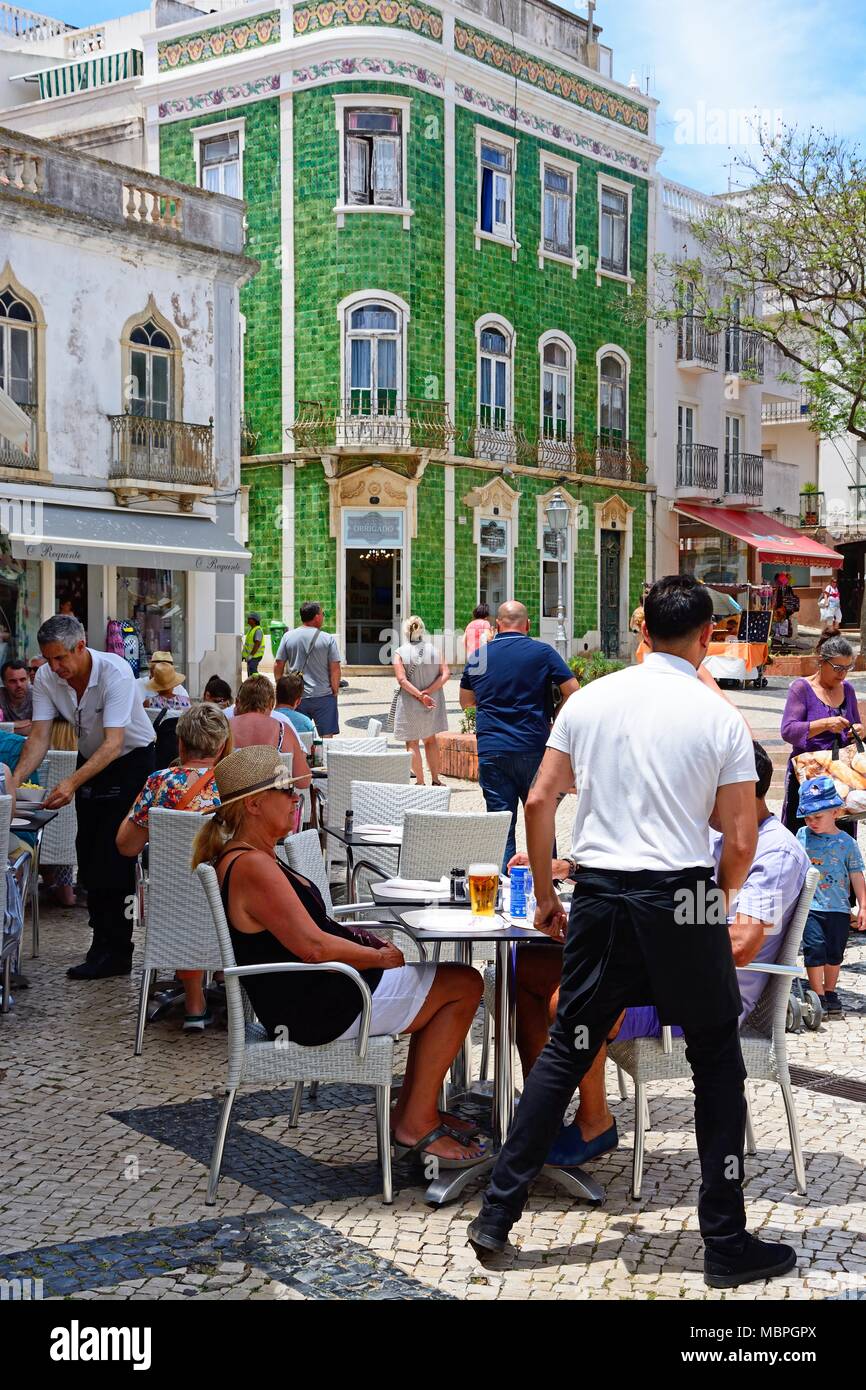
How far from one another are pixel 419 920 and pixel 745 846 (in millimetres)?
1280

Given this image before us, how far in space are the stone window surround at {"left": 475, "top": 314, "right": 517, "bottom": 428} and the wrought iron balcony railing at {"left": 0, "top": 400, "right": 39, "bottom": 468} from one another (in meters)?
11.6

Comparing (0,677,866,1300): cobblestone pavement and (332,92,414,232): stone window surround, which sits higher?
(332,92,414,232): stone window surround

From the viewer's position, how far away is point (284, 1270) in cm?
395

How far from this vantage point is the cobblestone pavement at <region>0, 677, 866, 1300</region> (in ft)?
12.8

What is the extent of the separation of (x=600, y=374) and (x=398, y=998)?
3073 centimetres

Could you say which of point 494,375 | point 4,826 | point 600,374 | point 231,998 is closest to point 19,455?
point 494,375

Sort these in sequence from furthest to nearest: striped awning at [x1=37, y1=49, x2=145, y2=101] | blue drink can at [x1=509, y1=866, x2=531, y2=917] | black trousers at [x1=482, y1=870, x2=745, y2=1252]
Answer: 1. striped awning at [x1=37, y1=49, x2=145, y2=101]
2. blue drink can at [x1=509, y1=866, x2=531, y2=917]
3. black trousers at [x1=482, y1=870, x2=745, y2=1252]

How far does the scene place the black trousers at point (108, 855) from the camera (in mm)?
7316

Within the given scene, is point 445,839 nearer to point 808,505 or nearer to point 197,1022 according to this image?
point 197,1022

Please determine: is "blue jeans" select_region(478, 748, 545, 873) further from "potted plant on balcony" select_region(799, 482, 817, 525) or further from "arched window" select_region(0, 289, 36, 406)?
"potted plant on balcony" select_region(799, 482, 817, 525)

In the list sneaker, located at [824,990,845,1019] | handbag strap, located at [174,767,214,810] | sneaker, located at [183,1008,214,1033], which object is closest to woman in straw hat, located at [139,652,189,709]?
handbag strap, located at [174,767,214,810]

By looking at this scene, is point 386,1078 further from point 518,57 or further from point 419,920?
point 518,57

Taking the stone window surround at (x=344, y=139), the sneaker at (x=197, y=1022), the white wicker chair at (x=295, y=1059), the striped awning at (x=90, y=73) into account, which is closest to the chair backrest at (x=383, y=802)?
the sneaker at (x=197, y=1022)
